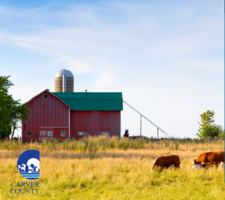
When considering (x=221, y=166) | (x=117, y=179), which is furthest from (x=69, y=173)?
(x=221, y=166)

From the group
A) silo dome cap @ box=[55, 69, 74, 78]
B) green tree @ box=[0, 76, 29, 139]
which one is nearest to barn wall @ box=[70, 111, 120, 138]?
green tree @ box=[0, 76, 29, 139]

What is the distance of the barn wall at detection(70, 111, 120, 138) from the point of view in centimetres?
3794

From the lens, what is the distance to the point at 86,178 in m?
11.4

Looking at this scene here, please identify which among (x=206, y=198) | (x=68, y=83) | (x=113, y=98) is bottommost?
(x=206, y=198)

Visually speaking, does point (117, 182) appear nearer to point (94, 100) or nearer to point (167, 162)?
point (167, 162)

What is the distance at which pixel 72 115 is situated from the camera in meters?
38.6

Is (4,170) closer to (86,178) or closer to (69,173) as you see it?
(69,173)

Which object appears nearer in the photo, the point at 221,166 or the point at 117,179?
the point at 117,179

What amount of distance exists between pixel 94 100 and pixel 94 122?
315cm

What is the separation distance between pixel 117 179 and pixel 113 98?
28311 mm

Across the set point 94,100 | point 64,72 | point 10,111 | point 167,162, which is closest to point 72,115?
point 94,100

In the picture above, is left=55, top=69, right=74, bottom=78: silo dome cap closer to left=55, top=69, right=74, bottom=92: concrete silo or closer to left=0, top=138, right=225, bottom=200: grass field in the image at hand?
left=55, top=69, right=74, bottom=92: concrete silo

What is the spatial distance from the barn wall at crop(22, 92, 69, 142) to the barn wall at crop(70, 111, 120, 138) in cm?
176

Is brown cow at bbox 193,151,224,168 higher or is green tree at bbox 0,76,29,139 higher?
green tree at bbox 0,76,29,139
